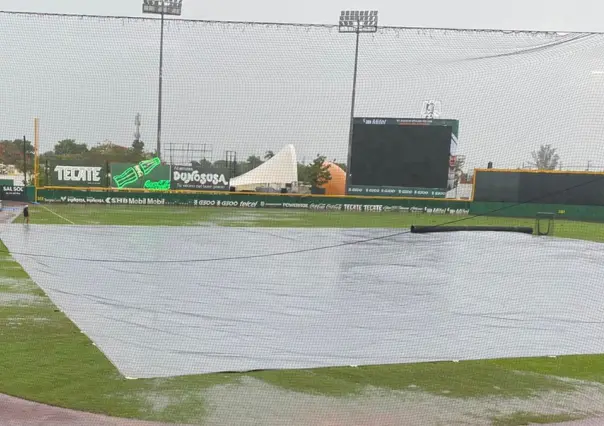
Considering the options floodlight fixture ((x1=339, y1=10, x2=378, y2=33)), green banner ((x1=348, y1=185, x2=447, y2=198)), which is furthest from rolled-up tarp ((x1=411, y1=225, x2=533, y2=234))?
floodlight fixture ((x1=339, y1=10, x2=378, y2=33))

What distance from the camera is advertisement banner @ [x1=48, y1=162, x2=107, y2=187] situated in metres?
13.0

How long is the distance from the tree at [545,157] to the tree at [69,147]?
784cm

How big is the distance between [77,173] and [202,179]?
45.8 ft

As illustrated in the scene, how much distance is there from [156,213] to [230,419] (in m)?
22.9

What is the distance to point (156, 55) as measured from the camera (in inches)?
338

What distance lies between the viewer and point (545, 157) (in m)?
10.5

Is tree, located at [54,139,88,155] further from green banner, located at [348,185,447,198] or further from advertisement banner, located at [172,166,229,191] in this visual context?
advertisement banner, located at [172,166,229,191]

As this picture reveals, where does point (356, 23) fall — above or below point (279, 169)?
above

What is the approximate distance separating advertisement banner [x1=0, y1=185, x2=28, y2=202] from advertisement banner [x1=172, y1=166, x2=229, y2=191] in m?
8.03

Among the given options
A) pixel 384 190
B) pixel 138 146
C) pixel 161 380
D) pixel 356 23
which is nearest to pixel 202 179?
pixel 384 190

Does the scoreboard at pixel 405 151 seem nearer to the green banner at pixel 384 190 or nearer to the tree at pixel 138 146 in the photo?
the green banner at pixel 384 190

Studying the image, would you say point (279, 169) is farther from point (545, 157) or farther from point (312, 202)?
point (312, 202)

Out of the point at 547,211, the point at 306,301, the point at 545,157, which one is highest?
the point at 545,157

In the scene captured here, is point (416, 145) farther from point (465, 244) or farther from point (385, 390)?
point (385, 390)
